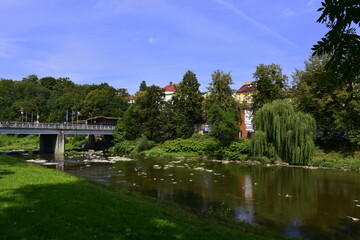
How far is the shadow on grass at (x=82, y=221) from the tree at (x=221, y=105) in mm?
40753

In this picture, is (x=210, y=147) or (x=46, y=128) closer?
(x=210, y=147)

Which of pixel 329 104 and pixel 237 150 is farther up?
pixel 329 104

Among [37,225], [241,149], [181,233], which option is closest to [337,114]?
[241,149]

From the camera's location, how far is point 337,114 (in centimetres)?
4278

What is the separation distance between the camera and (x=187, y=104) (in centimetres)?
6612

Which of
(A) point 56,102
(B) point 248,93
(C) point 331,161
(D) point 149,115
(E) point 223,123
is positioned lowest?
(C) point 331,161

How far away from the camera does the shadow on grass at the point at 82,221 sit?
870 centimetres

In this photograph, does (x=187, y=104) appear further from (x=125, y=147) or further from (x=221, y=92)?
(x=125, y=147)

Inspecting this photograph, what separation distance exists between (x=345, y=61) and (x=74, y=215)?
10.4 metres

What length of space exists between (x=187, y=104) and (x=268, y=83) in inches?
796

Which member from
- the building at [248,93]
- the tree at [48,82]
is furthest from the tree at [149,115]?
the tree at [48,82]

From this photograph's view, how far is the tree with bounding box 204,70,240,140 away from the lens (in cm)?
5288

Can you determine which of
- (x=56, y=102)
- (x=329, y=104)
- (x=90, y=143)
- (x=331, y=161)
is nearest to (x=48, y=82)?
(x=56, y=102)

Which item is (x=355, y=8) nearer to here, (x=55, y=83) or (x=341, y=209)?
(x=341, y=209)
